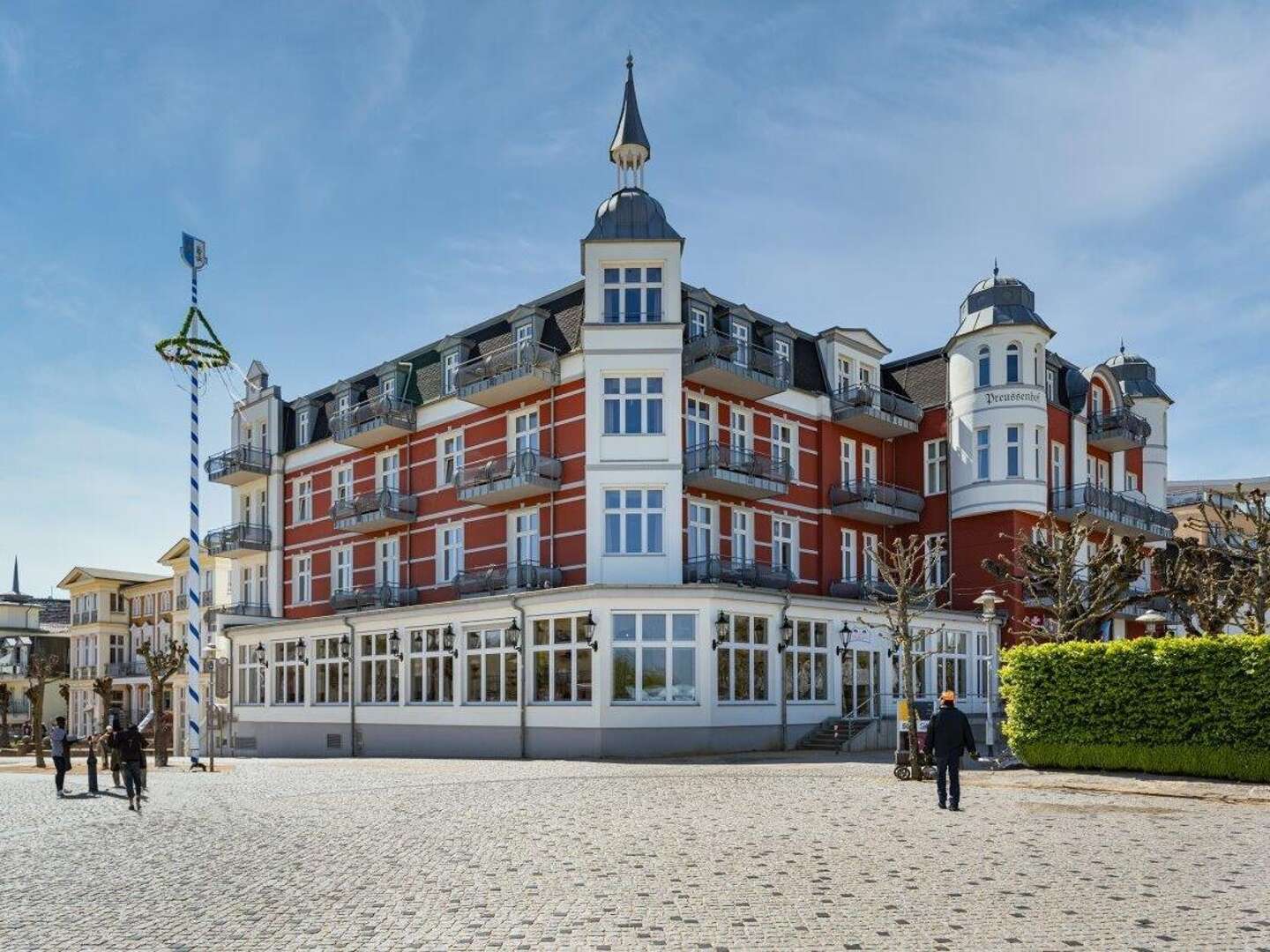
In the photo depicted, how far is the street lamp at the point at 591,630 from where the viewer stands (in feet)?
89.3

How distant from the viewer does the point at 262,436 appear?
4500 cm

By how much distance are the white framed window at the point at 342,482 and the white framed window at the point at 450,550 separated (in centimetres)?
536

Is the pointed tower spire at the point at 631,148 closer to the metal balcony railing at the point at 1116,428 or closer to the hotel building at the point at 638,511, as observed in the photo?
the hotel building at the point at 638,511

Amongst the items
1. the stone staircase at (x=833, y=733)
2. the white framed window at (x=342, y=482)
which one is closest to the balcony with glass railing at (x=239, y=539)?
the white framed window at (x=342, y=482)

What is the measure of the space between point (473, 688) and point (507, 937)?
2246 cm

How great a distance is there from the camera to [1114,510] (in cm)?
3962

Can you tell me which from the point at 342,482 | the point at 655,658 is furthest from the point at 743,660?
the point at 342,482

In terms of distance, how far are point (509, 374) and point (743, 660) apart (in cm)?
1009

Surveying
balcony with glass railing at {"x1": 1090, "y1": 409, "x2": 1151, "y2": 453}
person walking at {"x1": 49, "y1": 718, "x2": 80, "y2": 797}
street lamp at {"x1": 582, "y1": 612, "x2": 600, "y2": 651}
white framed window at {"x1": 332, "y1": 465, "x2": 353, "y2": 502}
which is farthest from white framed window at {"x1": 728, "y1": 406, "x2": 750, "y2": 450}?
person walking at {"x1": 49, "y1": 718, "x2": 80, "y2": 797}

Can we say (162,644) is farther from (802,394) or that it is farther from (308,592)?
(802,394)

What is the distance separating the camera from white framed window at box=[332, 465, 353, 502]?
132 feet

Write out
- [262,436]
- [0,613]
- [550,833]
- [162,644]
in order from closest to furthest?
1. [550,833]
2. [262,436]
3. [162,644]
4. [0,613]

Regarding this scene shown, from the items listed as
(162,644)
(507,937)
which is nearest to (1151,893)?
(507,937)

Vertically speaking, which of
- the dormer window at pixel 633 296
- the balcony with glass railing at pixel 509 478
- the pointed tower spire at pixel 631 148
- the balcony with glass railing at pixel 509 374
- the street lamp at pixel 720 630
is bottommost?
the street lamp at pixel 720 630
